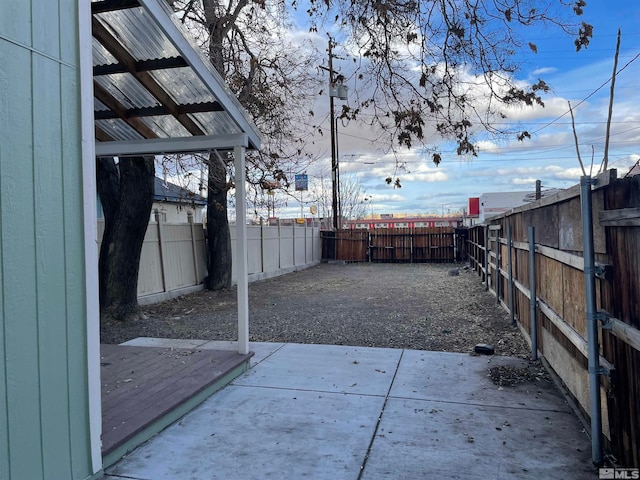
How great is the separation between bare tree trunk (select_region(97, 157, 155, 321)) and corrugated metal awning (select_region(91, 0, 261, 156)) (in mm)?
2379

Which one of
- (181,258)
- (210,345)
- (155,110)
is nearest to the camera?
(155,110)

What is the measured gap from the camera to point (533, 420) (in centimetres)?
344

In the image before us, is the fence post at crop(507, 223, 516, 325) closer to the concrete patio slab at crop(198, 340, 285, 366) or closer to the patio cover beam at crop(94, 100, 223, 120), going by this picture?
the concrete patio slab at crop(198, 340, 285, 366)

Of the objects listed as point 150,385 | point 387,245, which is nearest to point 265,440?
point 150,385

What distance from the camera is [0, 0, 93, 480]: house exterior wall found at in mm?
2098

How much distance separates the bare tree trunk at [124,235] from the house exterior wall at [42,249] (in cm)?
529

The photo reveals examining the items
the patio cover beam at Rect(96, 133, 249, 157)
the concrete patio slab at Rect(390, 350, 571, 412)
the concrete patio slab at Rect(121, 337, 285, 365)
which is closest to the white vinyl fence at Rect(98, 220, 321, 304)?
the concrete patio slab at Rect(121, 337, 285, 365)

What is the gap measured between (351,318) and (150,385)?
4.53 metres

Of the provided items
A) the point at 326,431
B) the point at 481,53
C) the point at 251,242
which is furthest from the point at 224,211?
the point at 326,431

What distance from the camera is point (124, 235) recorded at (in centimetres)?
757

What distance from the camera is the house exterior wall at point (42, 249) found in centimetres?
210

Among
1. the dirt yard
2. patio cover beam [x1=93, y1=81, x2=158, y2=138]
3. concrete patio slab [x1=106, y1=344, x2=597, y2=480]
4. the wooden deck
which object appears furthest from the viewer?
the dirt yard

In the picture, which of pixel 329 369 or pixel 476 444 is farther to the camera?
pixel 329 369

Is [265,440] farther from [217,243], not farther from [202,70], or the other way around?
[217,243]
